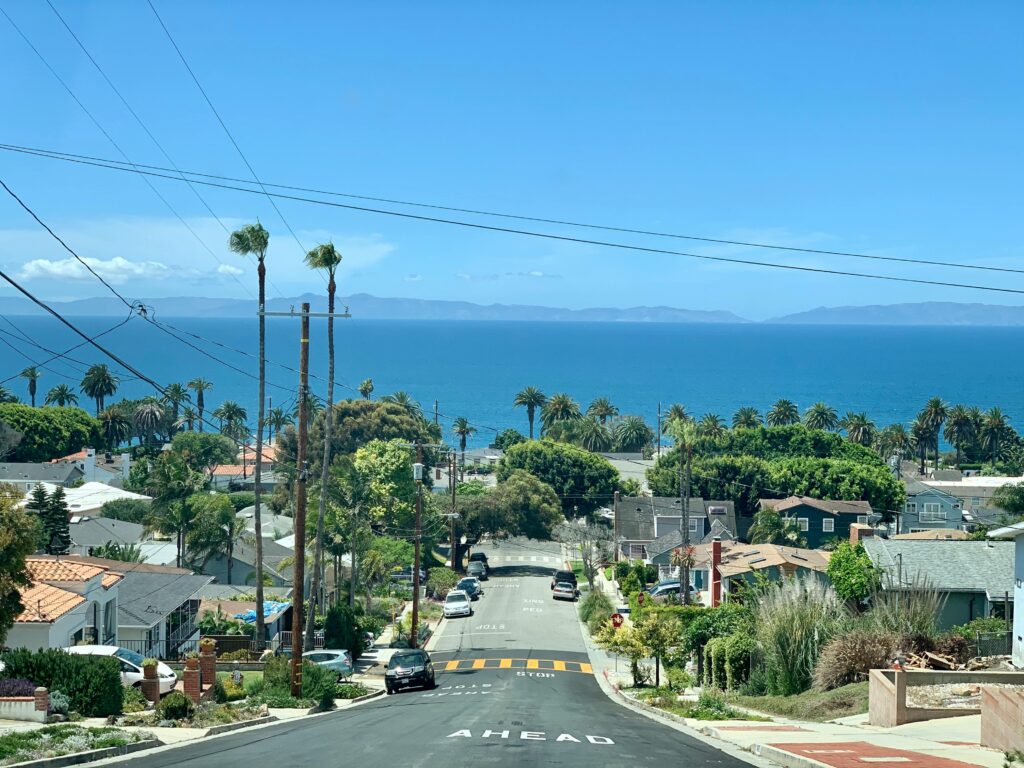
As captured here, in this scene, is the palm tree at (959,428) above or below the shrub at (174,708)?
above

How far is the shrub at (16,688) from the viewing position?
22.9 meters

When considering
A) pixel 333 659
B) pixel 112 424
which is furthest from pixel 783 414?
pixel 333 659

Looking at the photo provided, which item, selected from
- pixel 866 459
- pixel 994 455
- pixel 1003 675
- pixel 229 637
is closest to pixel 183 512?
pixel 229 637

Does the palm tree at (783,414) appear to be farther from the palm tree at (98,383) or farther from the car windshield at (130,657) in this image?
the car windshield at (130,657)

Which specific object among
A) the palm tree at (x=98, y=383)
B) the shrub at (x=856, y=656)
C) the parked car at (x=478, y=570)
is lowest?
the parked car at (x=478, y=570)

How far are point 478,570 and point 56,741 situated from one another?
2668 inches

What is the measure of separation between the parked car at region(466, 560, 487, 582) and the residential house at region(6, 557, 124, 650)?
147ft

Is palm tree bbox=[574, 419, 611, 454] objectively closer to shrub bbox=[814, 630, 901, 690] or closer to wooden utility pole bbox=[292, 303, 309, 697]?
wooden utility pole bbox=[292, 303, 309, 697]

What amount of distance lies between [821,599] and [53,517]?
50.1 meters

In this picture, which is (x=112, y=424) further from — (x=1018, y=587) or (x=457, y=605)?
(x=1018, y=587)

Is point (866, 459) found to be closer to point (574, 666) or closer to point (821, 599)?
point (574, 666)

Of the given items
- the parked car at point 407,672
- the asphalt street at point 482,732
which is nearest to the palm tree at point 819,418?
the asphalt street at point 482,732

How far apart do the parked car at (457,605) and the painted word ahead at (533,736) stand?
45808 millimetres

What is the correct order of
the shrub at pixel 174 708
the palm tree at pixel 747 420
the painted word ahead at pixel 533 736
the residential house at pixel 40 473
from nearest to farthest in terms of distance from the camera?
1. the painted word ahead at pixel 533 736
2. the shrub at pixel 174 708
3. the residential house at pixel 40 473
4. the palm tree at pixel 747 420
